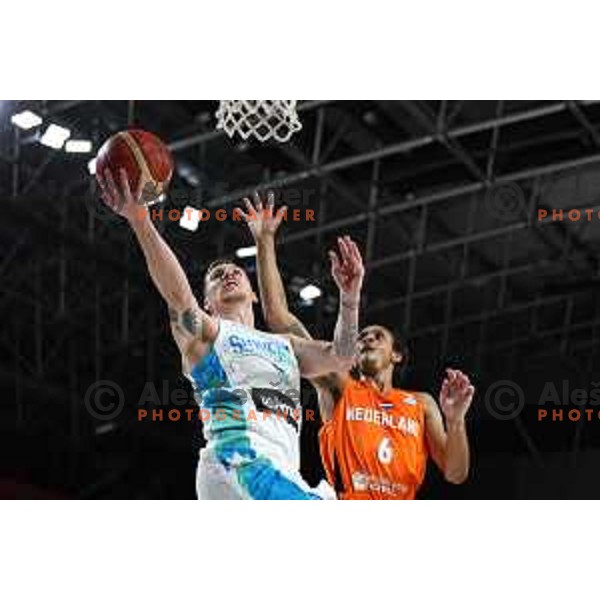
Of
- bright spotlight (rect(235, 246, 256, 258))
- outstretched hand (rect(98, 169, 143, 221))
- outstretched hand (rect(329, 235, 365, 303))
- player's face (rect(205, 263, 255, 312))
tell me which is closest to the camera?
outstretched hand (rect(98, 169, 143, 221))

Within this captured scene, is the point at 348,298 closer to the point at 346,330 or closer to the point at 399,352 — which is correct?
the point at 346,330

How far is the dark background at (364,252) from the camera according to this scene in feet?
19.6

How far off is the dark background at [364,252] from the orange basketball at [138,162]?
0.40 metres

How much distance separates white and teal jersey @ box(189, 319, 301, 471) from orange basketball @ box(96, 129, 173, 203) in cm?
79

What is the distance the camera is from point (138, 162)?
5.54 meters

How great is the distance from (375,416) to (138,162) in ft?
6.10

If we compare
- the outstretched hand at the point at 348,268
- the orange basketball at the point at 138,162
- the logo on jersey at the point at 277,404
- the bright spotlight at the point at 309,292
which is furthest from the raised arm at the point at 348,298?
the orange basketball at the point at 138,162

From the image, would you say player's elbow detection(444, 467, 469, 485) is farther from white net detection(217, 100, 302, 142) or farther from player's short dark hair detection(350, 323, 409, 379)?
white net detection(217, 100, 302, 142)

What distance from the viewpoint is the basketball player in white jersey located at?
553cm

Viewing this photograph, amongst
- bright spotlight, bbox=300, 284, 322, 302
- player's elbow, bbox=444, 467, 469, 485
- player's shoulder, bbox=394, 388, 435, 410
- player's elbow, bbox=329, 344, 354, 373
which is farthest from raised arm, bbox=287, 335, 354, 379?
player's elbow, bbox=444, 467, 469, 485

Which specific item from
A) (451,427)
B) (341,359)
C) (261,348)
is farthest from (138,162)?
(451,427)
